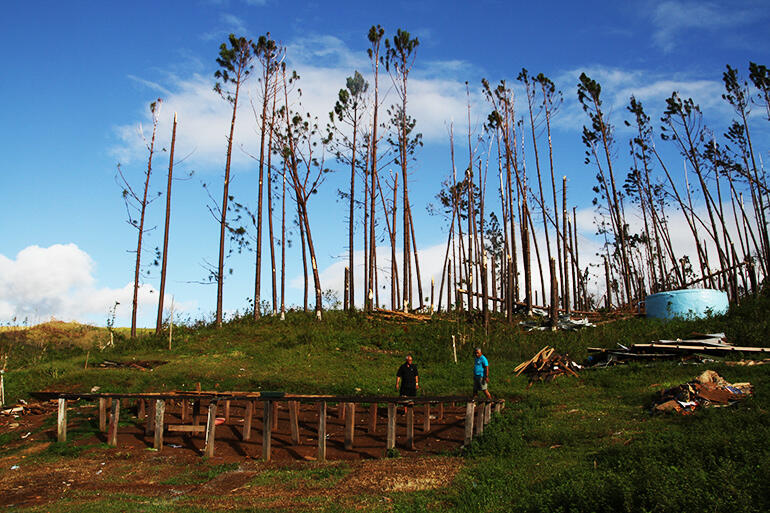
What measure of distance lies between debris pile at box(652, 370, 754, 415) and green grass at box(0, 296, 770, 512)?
40 centimetres

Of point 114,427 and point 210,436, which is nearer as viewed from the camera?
point 210,436

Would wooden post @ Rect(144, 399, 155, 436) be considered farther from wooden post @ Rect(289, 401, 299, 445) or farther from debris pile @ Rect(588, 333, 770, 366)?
debris pile @ Rect(588, 333, 770, 366)

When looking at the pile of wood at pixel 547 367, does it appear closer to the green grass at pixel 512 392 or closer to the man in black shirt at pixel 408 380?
the green grass at pixel 512 392

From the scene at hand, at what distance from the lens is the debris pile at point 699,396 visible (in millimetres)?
13281

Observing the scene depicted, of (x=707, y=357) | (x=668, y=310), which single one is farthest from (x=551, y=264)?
(x=707, y=357)

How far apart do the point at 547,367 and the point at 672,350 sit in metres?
4.57

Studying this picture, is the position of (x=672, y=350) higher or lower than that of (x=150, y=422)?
higher

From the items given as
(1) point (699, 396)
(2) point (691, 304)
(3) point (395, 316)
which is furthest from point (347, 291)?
(1) point (699, 396)

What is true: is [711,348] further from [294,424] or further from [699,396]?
[294,424]

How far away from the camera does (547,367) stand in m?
21.1

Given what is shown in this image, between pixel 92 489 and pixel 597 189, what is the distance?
4318cm

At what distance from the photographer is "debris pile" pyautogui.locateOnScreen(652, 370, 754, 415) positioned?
1328cm

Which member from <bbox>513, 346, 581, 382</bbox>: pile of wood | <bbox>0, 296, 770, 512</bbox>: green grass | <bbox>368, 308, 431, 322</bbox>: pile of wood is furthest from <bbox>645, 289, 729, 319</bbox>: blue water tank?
<bbox>368, 308, 431, 322</bbox>: pile of wood

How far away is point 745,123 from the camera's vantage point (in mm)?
35250
